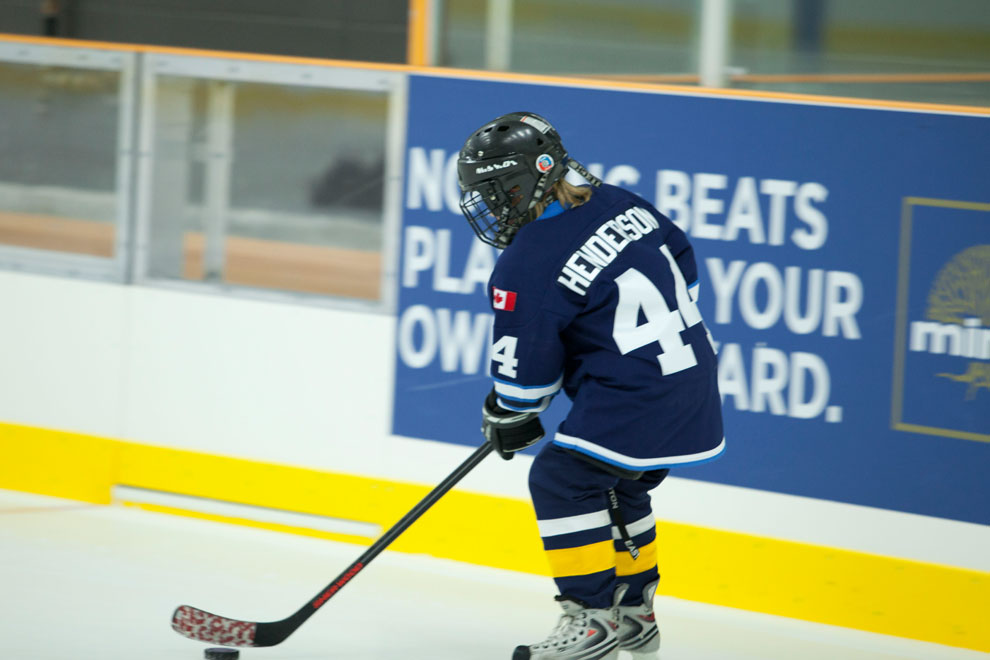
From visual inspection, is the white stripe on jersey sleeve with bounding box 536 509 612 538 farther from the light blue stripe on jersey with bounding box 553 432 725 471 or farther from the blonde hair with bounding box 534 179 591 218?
the blonde hair with bounding box 534 179 591 218

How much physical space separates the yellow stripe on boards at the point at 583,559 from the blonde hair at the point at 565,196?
27.8 inches

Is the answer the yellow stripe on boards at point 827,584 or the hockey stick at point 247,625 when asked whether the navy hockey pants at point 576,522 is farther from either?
the yellow stripe on boards at point 827,584

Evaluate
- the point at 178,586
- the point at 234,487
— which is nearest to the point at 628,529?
the point at 178,586

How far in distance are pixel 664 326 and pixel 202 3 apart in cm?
1156

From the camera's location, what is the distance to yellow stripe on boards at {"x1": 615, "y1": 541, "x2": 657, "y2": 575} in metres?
2.93

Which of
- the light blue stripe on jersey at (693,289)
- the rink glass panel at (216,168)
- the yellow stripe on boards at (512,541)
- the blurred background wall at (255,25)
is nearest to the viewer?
the light blue stripe on jersey at (693,289)

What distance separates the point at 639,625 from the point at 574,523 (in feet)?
1.21

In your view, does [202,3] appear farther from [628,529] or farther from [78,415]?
[628,529]

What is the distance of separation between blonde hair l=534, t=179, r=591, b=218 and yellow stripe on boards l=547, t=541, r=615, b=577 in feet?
2.32

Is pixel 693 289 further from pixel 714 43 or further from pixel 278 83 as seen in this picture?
pixel 278 83

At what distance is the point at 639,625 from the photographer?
2930 mm

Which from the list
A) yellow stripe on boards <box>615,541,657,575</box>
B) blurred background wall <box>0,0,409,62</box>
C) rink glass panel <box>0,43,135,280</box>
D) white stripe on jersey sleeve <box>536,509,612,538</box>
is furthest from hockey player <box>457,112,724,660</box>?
blurred background wall <box>0,0,409,62</box>

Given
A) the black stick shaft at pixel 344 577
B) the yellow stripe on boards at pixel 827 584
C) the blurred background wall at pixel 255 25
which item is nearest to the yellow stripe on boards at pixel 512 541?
the yellow stripe on boards at pixel 827 584

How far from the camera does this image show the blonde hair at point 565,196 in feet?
8.81
